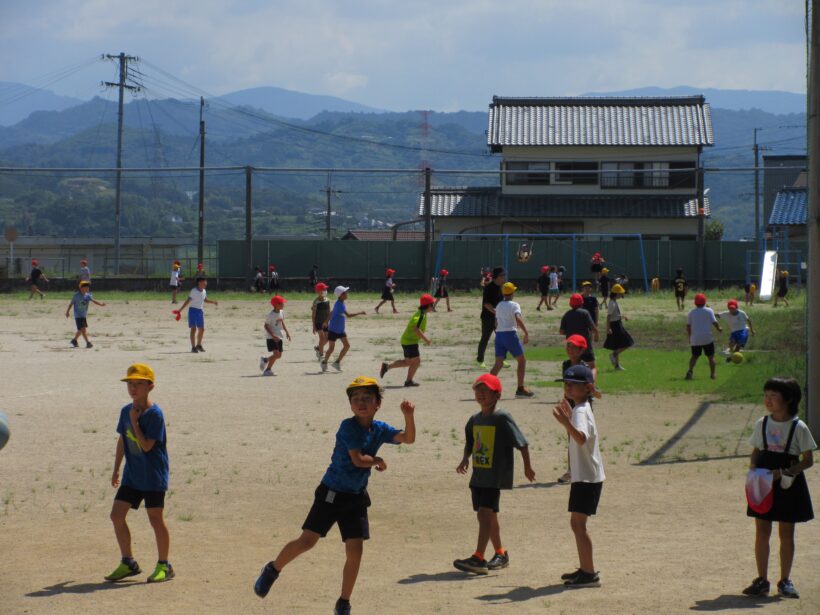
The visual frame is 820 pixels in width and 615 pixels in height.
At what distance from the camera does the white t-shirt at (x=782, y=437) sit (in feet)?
26.6

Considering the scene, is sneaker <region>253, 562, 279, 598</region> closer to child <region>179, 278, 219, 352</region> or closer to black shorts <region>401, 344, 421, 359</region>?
black shorts <region>401, 344, 421, 359</region>

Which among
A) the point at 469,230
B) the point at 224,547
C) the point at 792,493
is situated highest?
the point at 469,230

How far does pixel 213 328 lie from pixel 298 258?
21307 millimetres

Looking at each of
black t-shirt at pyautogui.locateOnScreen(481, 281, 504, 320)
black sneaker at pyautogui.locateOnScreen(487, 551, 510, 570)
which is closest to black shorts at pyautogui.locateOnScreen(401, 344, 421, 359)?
black t-shirt at pyautogui.locateOnScreen(481, 281, 504, 320)

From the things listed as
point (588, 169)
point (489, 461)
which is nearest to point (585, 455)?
point (489, 461)

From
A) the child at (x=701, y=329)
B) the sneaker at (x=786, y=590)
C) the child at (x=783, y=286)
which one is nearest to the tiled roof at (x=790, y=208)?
the child at (x=783, y=286)

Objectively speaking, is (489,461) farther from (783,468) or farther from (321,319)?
(321,319)

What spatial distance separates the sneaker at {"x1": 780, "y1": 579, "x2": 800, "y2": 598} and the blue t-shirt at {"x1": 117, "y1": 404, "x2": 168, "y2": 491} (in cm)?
439

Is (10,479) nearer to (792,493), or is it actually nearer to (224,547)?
(224,547)

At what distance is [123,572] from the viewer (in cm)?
868

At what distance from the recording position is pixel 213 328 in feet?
107

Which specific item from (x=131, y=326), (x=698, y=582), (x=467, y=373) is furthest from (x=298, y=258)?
(x=698, y=582)

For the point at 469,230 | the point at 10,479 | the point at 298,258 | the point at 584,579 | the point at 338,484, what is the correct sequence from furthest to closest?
the point at 469,230 → the point at 298,258 → the point at 10,479 → the point at 584,579 → the point at 338,484

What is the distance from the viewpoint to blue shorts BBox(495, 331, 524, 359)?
18812 millimetres
